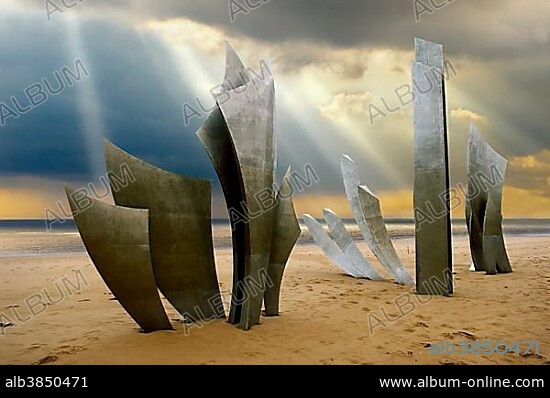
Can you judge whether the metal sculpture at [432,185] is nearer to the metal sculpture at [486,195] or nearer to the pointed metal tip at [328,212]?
the metal sculpture at [486,195]

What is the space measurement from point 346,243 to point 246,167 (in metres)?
7.47

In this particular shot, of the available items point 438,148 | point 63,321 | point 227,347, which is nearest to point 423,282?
point 438,148

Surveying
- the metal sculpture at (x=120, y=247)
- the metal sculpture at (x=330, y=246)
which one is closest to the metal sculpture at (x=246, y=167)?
the metal sculpture at (x=120, y=247)

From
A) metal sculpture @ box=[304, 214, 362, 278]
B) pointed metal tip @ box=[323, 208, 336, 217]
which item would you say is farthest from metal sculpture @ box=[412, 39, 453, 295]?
pointed metal tip @ box=[323, 208, 336, 217]

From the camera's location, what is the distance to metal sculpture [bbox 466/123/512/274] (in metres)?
12.4

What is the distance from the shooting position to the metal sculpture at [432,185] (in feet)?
32.0

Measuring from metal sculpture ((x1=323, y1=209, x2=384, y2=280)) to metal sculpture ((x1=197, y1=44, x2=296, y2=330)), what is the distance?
617 cm

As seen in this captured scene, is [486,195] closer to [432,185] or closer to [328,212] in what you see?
[432,185]

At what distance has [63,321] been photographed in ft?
25.9

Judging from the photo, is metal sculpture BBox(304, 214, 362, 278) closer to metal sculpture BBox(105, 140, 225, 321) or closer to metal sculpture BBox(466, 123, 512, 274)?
metal sculpture BBox(466, 123, 512, 274)

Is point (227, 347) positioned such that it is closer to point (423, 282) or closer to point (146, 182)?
point (146, 182)

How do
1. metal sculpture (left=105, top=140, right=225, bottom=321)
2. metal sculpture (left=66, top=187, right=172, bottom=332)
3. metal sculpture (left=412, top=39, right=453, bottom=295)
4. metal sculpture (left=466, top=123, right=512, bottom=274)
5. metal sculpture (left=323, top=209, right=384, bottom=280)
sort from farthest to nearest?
metal sculpture (left=323, top=209, right=384, bottom=280), metal sculpture (left=466, top=123, right=512, bottom=274), metal sculpture (left=412, top=39, right=453, bottom=295), metal sculpture (left=105, top=140, right=225, bottom=321), metal sculpture (left=66, top=187, right=172, bottom=332)

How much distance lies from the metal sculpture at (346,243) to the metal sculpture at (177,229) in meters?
6.55

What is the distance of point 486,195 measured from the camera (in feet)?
41.3
